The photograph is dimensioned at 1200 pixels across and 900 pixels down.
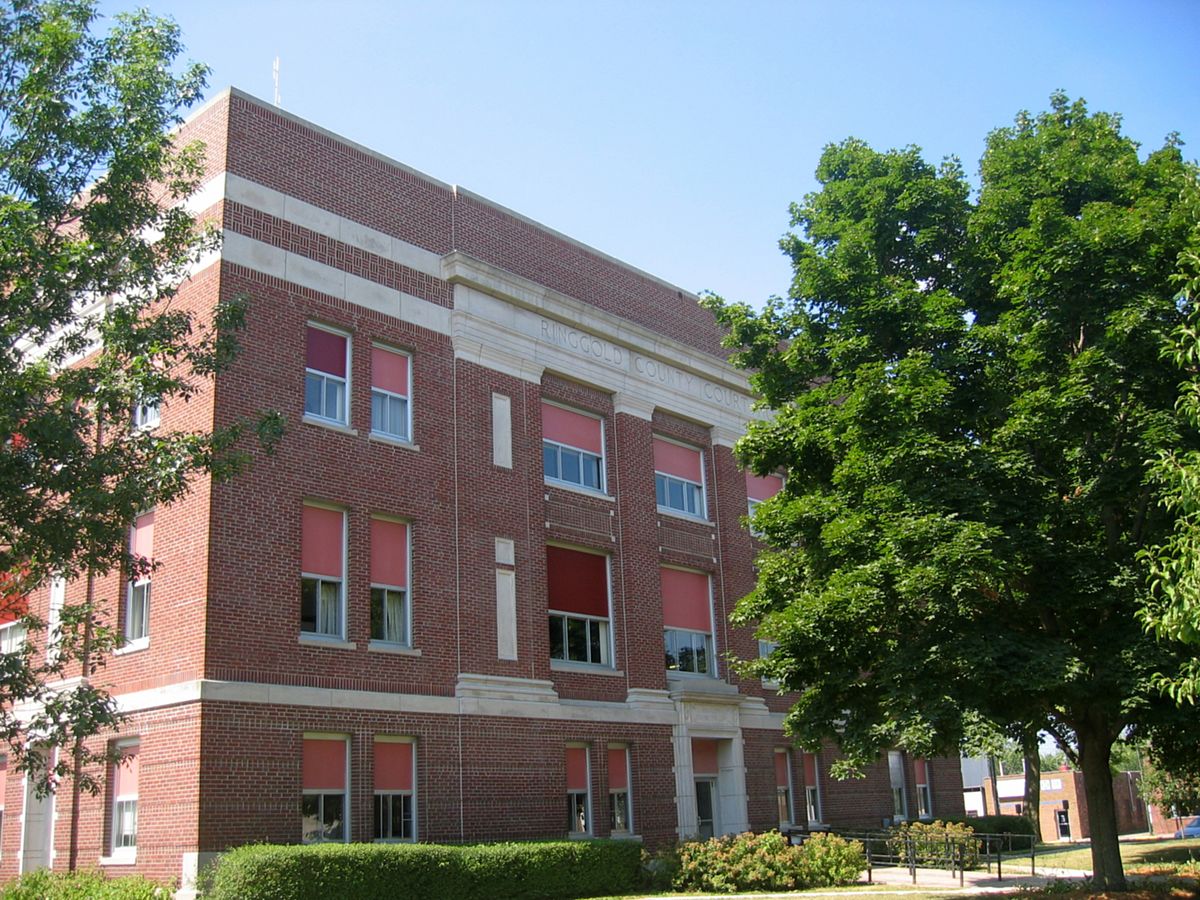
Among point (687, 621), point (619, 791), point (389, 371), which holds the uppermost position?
point (389, 371)

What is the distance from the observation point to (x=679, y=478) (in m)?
31.4

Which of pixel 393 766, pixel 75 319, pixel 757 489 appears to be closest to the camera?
pixel 75 319

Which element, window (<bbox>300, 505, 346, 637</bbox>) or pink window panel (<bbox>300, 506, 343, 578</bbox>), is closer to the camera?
window (<bbox>300, 505, 346, 637</bbox>)

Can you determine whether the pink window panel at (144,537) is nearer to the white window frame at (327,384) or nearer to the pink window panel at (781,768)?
the white window frame at (327,384)

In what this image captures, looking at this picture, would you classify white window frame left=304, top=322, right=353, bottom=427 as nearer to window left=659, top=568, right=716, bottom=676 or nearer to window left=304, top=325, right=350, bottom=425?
window left=304, top=325, right=350, bottom=425

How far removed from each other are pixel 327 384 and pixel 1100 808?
16016 mm

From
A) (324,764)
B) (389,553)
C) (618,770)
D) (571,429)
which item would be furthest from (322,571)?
(618,770)

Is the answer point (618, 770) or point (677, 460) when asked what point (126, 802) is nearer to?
point (618, 770)

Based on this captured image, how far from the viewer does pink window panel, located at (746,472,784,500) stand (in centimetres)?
3379

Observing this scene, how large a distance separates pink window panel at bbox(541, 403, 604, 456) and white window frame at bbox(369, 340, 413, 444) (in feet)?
12.9

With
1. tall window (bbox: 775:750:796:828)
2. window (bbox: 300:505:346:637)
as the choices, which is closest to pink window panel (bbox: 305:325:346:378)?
window (bbox: 300:505:346:637)

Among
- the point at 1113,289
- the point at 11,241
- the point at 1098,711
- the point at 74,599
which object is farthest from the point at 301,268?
the point at 1098,711

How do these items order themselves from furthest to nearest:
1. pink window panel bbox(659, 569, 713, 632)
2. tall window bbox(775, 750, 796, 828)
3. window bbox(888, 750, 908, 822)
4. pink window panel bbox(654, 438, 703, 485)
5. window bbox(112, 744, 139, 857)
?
window bbox(888, 750, 908, 822) < tall window bbox(775, 750, 796, 828) < pink window panel bbox(654, 438, 703, 485) < pink window panel bbox(659, 569, 713, 632) < window bbox(112, 744, 139, 857)

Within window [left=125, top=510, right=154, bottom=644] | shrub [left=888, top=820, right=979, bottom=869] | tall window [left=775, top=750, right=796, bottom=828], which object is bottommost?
shrub [left=888, top=820, right=979, bottom=869]
